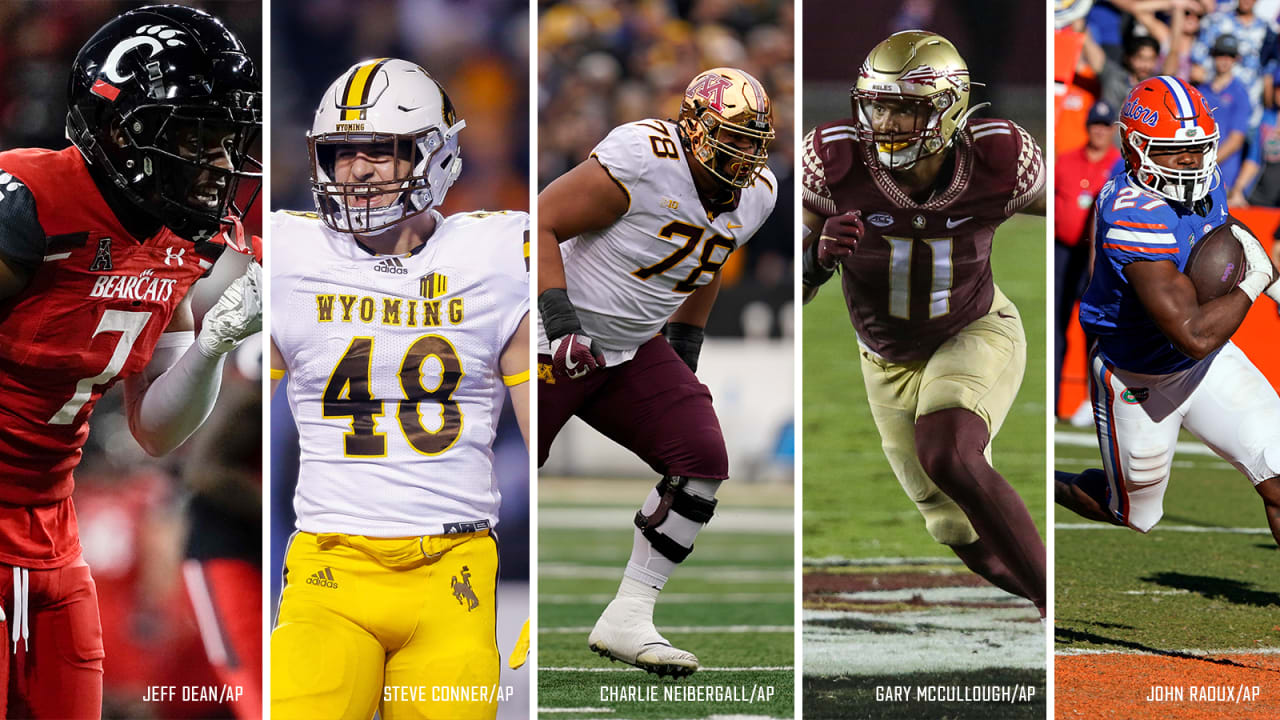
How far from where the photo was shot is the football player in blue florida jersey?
198 inches

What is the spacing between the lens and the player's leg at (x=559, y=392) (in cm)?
482

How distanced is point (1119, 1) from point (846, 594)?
2.33m

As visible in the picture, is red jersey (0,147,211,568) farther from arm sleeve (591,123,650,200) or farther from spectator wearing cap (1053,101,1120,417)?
spectator wearing cap (1053,101,1120,417)

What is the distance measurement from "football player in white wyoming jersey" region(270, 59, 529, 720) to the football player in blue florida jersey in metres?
2.02

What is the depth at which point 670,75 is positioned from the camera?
519 cm

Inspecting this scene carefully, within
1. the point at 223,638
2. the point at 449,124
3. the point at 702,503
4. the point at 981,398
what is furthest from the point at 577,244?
the point at 223,638

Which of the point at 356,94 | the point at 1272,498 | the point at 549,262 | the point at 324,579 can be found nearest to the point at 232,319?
the point at 356,94

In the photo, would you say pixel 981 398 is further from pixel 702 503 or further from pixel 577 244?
pixel 577 244

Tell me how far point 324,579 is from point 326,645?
0.68 feet

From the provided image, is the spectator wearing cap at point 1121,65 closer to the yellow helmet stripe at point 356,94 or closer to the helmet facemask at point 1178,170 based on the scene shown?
the helmet facemask at point 1178,170

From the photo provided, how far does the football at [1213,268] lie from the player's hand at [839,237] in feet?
3.72

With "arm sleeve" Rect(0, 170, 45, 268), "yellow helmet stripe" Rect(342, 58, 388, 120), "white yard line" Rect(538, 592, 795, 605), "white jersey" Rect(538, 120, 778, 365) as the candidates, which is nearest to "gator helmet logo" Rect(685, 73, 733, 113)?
"white jersey" Rect(538, 120, 778, 365)

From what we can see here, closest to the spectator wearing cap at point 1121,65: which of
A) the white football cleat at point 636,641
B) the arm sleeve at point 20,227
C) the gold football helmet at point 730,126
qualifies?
the gold football helmet at point 730,126

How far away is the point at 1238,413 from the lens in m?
5.10
